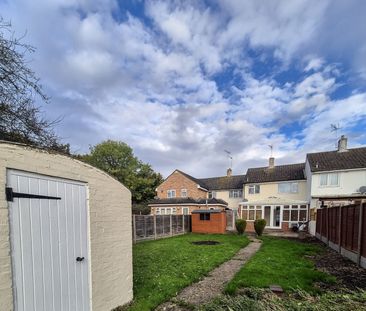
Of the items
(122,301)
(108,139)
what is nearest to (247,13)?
(122,301)

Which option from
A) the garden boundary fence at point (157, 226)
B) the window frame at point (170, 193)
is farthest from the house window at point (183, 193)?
the garden boundary fence at point (157, 226)

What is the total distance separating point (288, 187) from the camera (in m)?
25.8

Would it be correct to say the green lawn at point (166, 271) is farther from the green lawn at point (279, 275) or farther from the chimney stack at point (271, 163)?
the chimney stack at point (271, 163)

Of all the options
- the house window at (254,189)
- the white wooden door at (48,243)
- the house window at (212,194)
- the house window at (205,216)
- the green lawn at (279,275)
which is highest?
the white wooden door at (48,243)

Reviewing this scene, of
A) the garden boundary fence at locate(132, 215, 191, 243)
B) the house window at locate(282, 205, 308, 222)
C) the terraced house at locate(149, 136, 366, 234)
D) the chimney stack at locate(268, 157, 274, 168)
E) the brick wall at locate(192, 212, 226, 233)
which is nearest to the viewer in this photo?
the garden boundary fence at locate(132, 215, 191, 243)

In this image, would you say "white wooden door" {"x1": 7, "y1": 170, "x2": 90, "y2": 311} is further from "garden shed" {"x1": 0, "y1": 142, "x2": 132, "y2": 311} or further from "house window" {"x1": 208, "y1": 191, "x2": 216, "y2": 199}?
"house window" {"x1": 208, "y1": 191, "x2": 216, "y2": 199}

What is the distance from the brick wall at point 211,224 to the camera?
19.2 m

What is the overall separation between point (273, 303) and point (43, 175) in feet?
13.9

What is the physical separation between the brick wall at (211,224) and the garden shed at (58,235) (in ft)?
50.0

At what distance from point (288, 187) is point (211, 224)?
1211cm

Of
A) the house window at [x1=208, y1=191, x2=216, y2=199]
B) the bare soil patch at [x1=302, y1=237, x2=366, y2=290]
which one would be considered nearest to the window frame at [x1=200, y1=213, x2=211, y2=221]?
the bare soil patch at [x1=302, y1=237, x2=366, y2=290]

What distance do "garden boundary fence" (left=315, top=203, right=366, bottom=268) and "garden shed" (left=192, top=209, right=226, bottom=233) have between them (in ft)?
27.6

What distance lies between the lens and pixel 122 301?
183 inches

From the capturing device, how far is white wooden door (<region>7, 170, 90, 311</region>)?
8.94ft
